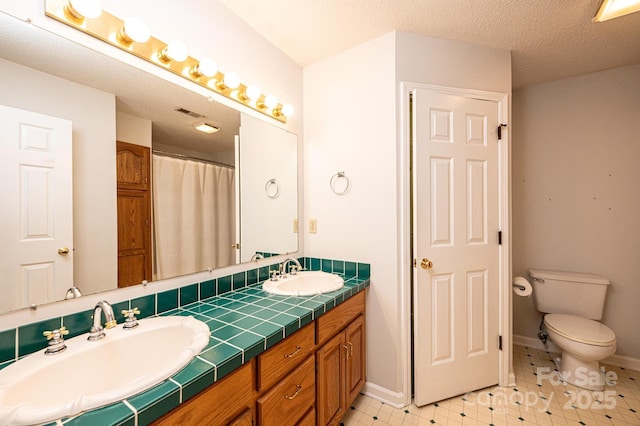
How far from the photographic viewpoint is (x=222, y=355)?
2.63 ft

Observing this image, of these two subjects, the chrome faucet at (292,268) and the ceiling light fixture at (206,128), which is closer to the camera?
the ceiling light fixture at (206,128)

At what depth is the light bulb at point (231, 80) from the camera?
1.40m

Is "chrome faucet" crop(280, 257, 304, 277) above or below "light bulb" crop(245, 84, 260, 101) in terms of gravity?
below

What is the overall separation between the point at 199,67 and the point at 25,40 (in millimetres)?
579

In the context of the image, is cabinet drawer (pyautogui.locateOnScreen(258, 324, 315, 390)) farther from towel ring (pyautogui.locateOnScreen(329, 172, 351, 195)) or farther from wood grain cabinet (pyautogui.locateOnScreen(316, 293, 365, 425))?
towel ring (pyautogui.locateOnScreen(329, 172, 351, 195))

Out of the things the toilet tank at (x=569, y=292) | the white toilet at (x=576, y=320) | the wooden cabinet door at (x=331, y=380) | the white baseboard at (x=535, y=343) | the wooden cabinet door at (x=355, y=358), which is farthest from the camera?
the white baseboard at (x=535, y=343)

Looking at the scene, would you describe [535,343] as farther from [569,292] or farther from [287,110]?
[287,110]

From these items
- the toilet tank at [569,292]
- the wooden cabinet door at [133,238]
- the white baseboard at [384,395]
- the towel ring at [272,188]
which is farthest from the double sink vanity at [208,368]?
the toilet tank at [569,292]

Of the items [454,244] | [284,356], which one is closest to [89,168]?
[284,356]

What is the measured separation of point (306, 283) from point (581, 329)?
1939mm

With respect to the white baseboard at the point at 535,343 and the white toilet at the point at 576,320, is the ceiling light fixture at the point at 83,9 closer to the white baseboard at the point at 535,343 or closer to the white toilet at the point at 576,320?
the white toilet at the point at 576,320

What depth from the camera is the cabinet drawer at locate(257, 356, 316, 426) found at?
3.13ft

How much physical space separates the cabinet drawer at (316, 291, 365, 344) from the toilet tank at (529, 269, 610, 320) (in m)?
1.64

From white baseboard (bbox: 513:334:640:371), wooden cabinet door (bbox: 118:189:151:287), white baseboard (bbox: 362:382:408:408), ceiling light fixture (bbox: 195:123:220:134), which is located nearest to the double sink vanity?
wooden cabinet door (bbox: 118:189:151:287)
